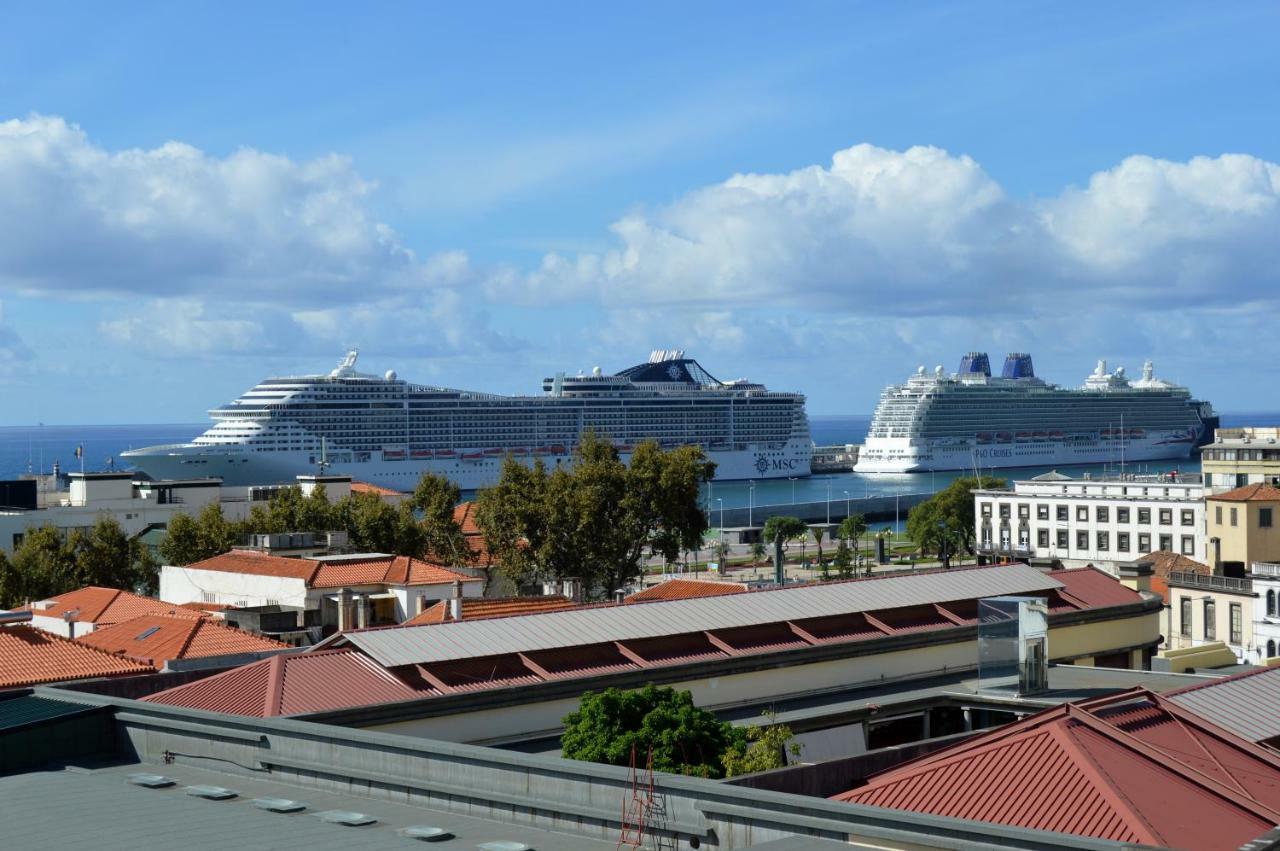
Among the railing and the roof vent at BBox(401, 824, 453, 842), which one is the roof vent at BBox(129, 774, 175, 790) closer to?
the roof vent at BBox(401, 824, 453, 842)

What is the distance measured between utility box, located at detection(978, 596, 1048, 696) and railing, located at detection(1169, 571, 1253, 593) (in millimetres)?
20731

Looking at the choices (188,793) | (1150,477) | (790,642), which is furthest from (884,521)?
(188,793)

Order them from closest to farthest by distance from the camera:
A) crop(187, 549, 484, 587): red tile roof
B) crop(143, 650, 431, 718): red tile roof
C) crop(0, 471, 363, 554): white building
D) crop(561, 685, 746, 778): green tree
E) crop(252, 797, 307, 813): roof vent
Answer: crop(252, 797, 307, 813): roof vent
crop(561, 685, 746, 778): green tree
crop(143, 650, 431, 718): red tile roof
crop(187, 549, 484, 587): red tile roof
crop(0, 471, 363, 554): white building

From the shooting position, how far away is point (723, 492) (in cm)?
16025

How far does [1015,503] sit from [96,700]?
60076 millimetres

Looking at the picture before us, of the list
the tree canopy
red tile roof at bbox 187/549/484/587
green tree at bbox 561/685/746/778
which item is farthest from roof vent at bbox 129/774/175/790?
the tree canopy

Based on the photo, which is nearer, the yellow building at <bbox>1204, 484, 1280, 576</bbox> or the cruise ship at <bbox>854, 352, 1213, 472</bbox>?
the yellow building at <bbox>1204, 484, 1280, 576</bbox>

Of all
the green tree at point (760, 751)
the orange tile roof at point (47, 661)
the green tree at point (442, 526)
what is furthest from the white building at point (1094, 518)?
the green tree at point (760, 751)

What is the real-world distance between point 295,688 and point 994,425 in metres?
178

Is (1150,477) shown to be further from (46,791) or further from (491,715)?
(46,791)

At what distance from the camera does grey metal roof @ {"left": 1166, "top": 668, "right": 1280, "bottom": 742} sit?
1705 centimetres

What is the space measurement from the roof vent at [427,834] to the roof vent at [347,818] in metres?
0.48

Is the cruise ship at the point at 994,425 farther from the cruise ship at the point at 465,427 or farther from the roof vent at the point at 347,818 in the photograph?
the roof vent at the point at 347,818

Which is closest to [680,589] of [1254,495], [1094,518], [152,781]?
[1254,495]
